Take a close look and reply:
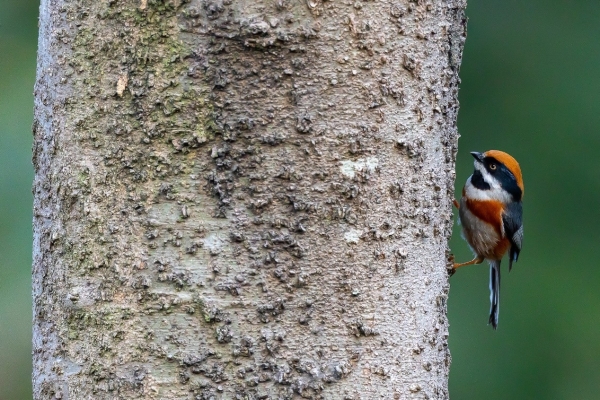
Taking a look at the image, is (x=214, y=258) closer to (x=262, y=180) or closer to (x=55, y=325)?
(x=262, y=180)

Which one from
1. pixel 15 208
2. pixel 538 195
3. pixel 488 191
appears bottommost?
pixel 538 195

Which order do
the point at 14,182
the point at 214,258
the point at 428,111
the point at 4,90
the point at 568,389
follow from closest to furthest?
the point at 214,258
the point at 428,111
the point at 14,182
the point at 4,90
the point at 568,389

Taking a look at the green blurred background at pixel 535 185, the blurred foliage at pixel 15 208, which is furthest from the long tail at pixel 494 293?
the blurred foliage at pixel 15 208

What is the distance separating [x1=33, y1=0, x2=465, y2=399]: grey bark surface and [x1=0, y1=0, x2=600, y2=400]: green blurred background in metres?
4.67

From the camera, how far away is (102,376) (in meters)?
1.37

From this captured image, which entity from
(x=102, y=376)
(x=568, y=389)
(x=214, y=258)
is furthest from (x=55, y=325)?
(x=568, y=389)

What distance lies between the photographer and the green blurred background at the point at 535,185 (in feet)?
20.4

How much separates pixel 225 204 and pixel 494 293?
3174 millimetres

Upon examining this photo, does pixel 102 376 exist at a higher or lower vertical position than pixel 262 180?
lower

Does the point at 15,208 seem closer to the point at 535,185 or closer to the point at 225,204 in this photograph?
the point at 225,204

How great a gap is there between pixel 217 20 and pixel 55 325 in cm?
66

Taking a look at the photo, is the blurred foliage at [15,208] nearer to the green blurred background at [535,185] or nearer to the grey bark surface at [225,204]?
the green blurred background at [535,185]

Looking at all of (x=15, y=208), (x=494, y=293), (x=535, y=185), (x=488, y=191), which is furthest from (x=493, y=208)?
(x=535, y=185)

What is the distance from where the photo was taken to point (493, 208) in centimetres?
398
